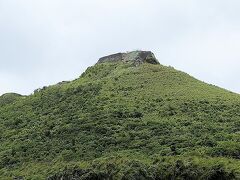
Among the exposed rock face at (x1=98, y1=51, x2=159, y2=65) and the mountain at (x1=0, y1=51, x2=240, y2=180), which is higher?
the exposed rock face at (x1=98, y1=51, x2=159, y2=65)

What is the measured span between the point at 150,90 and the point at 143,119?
34.3ft

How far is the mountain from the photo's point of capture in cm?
4603

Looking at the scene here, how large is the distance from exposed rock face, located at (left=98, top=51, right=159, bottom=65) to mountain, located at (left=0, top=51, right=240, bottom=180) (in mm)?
3911

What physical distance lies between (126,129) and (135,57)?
31.1 metres

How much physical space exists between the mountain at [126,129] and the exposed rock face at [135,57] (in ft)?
12.8

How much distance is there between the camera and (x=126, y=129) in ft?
193

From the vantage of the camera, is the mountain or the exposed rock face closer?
the mountain

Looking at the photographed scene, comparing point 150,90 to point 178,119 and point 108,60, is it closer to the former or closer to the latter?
point 178,119

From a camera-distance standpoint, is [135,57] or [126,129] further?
[135,57]

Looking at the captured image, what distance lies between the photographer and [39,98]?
7762 centimetres

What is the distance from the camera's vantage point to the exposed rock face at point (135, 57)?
87.4m

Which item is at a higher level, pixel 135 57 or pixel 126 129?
pixel 135 57

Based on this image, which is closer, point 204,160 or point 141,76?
point 204,160

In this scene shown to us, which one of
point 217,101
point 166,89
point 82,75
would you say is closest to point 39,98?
point 82,75
